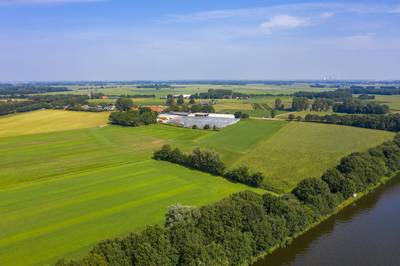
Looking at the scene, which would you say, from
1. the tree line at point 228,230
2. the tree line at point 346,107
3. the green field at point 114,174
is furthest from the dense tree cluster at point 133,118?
the tree line at point 228,230

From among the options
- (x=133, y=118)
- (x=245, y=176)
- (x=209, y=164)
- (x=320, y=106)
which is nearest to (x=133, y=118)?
(x=133, y=118)

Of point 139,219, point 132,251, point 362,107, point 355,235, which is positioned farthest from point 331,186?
point 362,107

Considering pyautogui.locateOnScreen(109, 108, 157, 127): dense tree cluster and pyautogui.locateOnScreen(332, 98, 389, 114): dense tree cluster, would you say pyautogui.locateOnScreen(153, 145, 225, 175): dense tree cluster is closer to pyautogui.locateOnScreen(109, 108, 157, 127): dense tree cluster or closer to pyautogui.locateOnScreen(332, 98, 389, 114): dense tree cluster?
pyautogui.locateOnScreen(109, 108, 157, 127): dense tree cluster

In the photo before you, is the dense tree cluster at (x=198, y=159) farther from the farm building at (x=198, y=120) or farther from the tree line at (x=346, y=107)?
the tree line at (x=346, y=107)

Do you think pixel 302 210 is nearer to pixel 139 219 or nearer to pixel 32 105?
pixel 139 219

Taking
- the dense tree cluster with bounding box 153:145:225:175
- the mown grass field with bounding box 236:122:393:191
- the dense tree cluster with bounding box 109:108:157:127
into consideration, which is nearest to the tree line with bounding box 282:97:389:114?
the mown grass field with bounding box 236:122:393:191

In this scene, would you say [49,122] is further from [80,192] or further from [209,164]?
[209,164]
